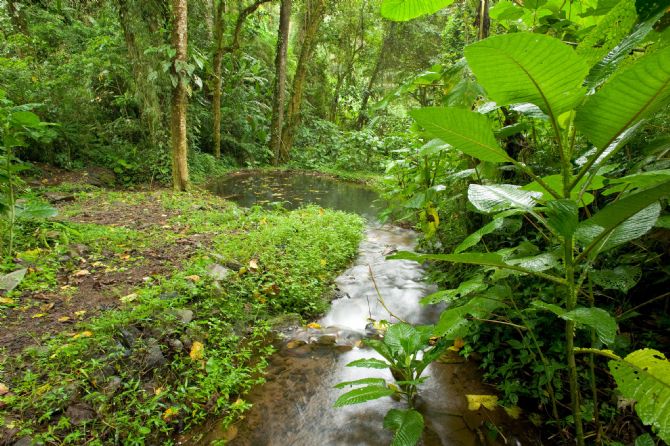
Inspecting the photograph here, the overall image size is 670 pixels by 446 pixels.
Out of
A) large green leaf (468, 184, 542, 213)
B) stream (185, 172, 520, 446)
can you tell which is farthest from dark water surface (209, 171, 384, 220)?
large green leaf (468, 184, 542, 213)

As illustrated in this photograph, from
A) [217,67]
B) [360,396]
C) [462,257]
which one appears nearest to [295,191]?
[217,67]

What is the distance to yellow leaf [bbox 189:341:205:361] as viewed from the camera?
7.77 feet

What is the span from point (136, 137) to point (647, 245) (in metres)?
9.12

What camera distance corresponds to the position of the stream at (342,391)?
1.94 meters

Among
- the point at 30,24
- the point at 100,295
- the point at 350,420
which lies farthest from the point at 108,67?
the point at 350,420

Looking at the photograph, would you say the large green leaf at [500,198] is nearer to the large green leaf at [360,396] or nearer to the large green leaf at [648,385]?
the large green leaf at [648,385]

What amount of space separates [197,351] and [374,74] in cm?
1492

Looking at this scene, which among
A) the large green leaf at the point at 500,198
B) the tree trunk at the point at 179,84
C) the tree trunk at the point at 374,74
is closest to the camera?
the large green leaf at the point at 500,198

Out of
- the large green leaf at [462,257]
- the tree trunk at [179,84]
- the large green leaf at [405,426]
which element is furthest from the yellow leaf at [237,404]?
the tree trunk at [179,84]

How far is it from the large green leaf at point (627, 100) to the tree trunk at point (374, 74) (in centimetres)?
1510

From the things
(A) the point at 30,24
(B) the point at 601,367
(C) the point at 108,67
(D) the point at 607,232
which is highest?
(A) the point at 30,24

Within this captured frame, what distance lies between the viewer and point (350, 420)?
204 cm

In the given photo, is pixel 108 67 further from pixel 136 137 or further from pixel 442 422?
pixel 442 422

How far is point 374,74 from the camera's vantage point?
15.2 m
